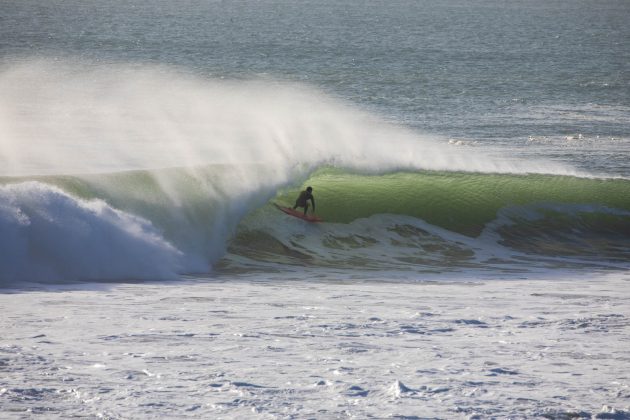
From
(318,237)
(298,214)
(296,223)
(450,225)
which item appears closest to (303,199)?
(298,214)

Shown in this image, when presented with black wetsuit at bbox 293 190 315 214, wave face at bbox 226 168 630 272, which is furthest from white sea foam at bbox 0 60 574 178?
black wetsuit at bbox 293 190 315 214

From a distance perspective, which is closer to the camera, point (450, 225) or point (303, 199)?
point (303, 199)

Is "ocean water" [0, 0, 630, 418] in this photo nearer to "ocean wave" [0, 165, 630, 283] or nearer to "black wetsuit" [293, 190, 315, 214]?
"ocean wave" [0, 165, 630, 283]

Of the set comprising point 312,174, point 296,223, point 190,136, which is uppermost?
point 190,136

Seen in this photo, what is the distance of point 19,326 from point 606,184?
1582cm

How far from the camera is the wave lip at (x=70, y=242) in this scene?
13.3m

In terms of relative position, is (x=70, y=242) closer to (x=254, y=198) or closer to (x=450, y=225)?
(x=254, y=198)

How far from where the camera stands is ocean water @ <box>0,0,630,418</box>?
8859 millimetres

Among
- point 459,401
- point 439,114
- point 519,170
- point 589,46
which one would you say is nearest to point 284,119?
point 519,170

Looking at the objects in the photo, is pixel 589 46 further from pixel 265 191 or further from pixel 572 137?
pixel 265 191

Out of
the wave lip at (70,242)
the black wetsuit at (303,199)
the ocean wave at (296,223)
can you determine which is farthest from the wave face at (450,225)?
the wave lip at (70,242)

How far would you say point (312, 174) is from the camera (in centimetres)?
1991

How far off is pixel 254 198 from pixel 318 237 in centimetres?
164

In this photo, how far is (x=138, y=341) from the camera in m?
9.93
